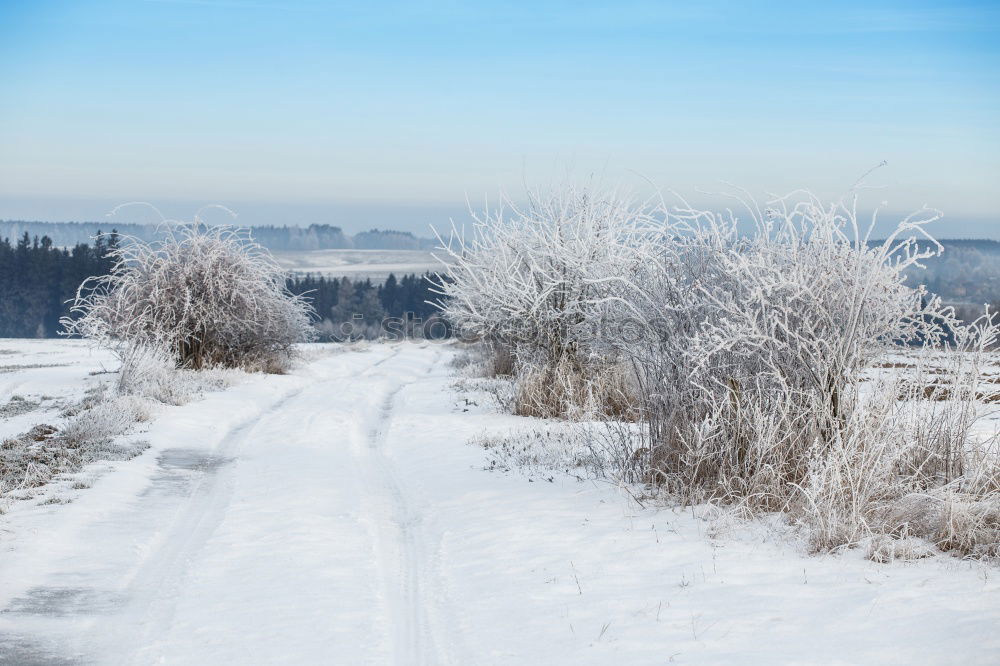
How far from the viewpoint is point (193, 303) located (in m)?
18.8

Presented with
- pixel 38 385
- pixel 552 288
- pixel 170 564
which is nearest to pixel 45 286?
pixel 38 385

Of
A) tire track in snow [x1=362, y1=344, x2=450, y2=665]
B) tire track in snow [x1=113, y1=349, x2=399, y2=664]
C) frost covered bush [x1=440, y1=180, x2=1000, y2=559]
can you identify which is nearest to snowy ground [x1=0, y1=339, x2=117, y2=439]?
tire track in snow [x1=113, y1=349, x2=399, y2=664]

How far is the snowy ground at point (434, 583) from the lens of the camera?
171 inches

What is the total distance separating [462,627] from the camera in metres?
4.83

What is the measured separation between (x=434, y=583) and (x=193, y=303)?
1494 cm

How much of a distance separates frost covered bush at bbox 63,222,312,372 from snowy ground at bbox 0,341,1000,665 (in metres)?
10.4

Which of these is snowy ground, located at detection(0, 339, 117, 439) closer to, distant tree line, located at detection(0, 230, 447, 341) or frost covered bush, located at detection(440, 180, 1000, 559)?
frost covered bush, located at detection(440, 180, 1000, 559)

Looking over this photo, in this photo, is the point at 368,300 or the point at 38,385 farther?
the point at 368,300

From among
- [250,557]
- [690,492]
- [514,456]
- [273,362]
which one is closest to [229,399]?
[273,362]

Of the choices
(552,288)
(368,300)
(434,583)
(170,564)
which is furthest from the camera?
(368,300)

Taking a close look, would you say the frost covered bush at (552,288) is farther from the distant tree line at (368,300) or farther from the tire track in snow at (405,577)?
the distant tree line at (368,300)

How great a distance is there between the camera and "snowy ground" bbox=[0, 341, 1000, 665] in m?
4.35

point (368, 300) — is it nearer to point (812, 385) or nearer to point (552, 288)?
point (552, 288)

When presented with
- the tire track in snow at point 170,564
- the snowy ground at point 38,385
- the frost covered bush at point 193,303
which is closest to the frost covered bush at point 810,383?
the tire track in snow at point 170,564
